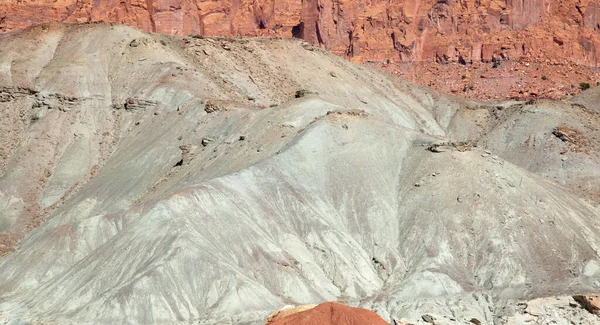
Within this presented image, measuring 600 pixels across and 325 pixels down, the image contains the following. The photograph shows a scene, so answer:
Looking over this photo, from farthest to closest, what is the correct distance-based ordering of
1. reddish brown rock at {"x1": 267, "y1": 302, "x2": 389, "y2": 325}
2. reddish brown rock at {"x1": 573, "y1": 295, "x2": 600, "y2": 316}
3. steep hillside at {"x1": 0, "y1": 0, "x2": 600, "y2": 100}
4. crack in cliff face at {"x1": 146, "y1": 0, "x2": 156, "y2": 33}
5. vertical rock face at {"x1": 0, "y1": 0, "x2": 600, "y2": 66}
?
vertical rock face at {"x1": 0, "y1": 0, "x2": 600, "y2": 66}, steep hillside at {"x1": 0, "y1": 0, "x2": 600, "y2": 100}, crack in cliff face at {"x1": 146, "y1": 0, "x2": 156, "y2": 33}, reddish brown rock at {"x1": 573, "y1": 295, "x2": 600, "y2": 316}, reddish brown rock at {"x1": 267, "y1": 302, "x2": 389, "y2": 325}

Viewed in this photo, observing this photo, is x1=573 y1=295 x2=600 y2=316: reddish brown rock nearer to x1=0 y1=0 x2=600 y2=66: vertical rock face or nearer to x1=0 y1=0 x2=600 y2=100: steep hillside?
x1=0 y1=0 x2=600 y2=100: steep hillside

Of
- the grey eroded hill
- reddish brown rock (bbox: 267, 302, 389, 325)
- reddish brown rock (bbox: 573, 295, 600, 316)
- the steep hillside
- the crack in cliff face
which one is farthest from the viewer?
the steep hillside

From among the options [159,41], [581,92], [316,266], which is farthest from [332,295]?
[581,92]

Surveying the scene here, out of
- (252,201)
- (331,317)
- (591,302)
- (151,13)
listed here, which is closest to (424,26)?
(151,13)

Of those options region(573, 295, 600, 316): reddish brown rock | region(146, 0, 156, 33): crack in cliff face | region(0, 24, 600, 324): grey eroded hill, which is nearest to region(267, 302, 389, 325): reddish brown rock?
region(0, 24, 600, 324): grey eroded hill

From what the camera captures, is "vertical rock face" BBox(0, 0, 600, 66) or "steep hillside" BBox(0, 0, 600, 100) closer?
"steep hillside" BBox(0, 0, 600, 100)

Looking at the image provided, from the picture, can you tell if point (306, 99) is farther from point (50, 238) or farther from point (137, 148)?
point (50, 238)

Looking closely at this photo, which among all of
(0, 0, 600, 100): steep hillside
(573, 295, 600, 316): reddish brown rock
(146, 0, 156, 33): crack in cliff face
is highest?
(146, 0, 156, 33): crack in cliff face

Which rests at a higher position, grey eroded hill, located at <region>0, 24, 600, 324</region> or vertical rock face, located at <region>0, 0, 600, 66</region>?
grey eroded hill, located at <region>0, 24, 600, 324</region>
